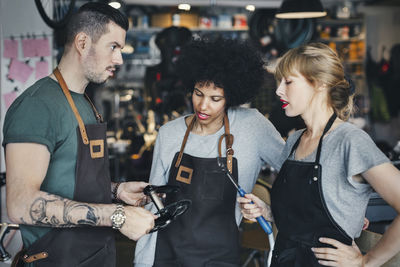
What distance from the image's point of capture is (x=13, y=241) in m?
3.50

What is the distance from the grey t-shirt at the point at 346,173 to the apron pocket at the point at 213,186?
653mm

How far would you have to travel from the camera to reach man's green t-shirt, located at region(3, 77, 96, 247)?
1.56 m

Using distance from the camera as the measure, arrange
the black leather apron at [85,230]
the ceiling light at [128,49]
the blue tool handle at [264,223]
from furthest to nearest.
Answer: the ceiling light at [128,49]
the blue tool handle at [264,223]
the black leather apron at [85,230]

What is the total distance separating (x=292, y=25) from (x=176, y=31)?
1.81 m

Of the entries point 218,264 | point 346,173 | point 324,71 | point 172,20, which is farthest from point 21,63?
point 172,20

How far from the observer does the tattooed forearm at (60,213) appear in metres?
1.53

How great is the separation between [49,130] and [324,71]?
1081 mm

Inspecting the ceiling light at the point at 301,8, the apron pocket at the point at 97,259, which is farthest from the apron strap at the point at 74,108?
the ceiling light at the point at 301,8

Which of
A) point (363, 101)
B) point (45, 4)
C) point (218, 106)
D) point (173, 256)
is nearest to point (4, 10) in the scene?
point (45, 4)

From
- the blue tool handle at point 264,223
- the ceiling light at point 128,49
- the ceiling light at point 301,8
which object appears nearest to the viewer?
the blue tool handle at point 264,223

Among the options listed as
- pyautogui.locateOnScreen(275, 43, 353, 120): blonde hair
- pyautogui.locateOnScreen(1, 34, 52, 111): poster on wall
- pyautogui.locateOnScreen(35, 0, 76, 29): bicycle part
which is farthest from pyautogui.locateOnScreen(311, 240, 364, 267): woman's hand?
pyautogui.locateOnScreen(1, 34, 52, 111): poster on wall

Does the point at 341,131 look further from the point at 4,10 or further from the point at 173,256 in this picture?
the point at 4,10

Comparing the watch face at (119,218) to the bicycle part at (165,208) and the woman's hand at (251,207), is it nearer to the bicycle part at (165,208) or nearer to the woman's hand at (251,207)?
the bicycle part at (165,208)

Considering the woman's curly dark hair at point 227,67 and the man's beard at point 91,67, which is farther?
the woman's curly dark hair at point 227,67
